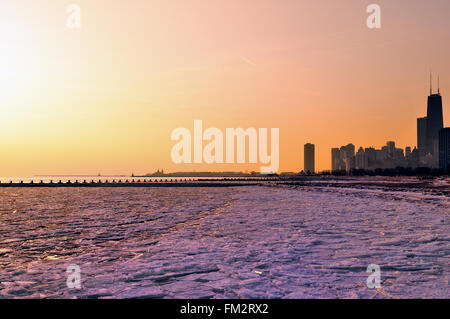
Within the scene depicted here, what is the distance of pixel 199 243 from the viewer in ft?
33.6

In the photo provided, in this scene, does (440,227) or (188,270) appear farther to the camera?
(440,227)

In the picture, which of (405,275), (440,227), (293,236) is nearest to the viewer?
(405,275)
